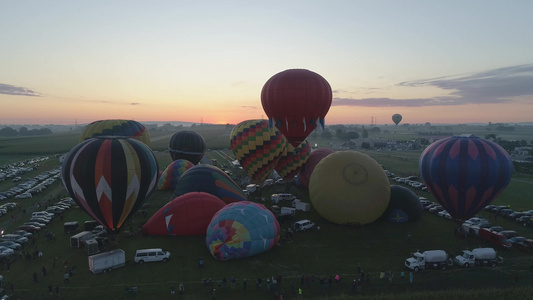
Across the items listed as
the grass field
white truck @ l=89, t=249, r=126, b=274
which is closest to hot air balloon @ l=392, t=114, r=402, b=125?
the grass field

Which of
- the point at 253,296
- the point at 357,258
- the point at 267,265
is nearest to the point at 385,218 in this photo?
the point at 357,258

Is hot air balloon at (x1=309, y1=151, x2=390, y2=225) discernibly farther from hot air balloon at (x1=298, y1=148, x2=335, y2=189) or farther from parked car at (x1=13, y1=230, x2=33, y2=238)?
parked car at (x1=13, y1=230, x2=33, y2=238)

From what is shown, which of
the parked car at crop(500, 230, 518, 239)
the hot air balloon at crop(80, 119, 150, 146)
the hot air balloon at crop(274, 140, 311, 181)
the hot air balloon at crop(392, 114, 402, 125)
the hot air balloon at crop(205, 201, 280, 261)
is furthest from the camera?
the hot air balloon at crop(392, 114, 402, 125)

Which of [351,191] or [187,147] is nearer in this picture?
[351,191]

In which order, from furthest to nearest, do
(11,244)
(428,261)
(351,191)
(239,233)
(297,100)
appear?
(297,100)
(351,191)
(11,244)
(239,233)
(428,261)

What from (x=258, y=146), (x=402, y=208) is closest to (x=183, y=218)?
(x=258, y=146)

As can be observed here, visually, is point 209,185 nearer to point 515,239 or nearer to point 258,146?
point 258,146
